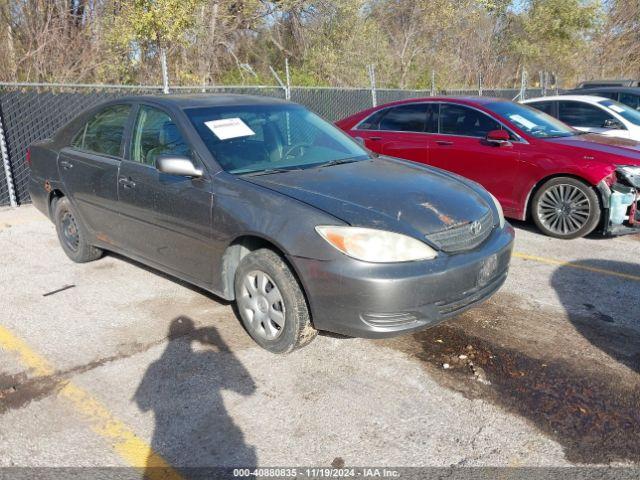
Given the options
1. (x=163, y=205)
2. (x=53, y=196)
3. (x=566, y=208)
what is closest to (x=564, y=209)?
(x=566, y=208)

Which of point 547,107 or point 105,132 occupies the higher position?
point 547,107

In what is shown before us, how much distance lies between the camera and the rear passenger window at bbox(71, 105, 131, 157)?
14.9 ft

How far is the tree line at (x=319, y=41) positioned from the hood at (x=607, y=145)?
299 inches

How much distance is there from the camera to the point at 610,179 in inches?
233

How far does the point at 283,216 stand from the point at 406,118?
4603mm

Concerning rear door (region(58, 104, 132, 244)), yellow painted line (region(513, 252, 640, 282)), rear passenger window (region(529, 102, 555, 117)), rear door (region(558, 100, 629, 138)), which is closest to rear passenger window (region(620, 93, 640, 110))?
rear door (region(558, 100, 629, 138))

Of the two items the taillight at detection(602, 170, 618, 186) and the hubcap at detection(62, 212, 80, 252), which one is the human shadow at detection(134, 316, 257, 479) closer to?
the hubcap at detection(62, 212, 80, 252)

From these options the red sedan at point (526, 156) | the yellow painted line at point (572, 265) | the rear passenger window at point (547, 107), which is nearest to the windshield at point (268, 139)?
the red sedan at point (526, 156)

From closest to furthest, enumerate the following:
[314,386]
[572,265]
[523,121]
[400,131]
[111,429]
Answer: [111,429] → [314,386] → [572,265] → [523,121] → [400,131]

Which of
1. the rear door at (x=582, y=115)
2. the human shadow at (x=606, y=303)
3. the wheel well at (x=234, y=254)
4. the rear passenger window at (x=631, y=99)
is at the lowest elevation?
the human shadow at (x=606, y=303)

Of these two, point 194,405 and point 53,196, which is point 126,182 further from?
point 194,405

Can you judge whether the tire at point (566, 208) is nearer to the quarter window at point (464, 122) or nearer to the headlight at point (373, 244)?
the quarter window at point (464, 122)

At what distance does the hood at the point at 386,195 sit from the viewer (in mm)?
3230

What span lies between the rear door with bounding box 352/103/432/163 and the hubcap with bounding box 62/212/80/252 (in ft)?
11.8
